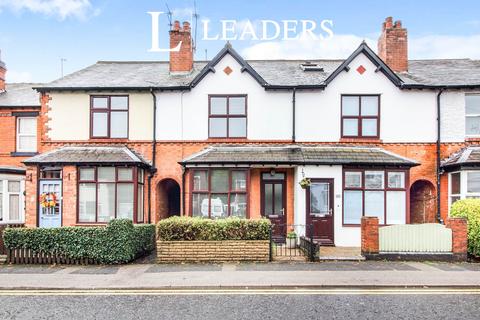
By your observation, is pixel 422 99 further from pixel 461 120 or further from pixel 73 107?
pixel 73 107

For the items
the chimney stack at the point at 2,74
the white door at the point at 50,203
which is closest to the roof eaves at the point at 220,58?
the white door at the point at 50,203

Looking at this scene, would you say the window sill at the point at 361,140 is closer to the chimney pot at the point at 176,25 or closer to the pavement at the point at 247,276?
the pavement at the point at 247,276

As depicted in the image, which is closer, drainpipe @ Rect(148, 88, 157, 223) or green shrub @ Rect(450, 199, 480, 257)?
green shrub @ Rect(450, 199, 480, 257)

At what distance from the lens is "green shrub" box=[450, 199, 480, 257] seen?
1388 centimetres

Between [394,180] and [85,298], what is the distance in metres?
12.7

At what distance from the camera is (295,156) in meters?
18.2

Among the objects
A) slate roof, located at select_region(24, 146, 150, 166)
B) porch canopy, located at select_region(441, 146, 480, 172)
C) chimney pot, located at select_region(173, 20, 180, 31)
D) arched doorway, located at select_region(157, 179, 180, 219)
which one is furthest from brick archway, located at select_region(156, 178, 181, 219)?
porch canopy, located at select_region(441, 146, 480, 172)

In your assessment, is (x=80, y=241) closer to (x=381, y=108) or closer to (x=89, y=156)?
(x=89, y=156)

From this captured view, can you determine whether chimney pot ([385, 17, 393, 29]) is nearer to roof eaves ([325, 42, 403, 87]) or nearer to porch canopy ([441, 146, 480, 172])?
roof eaves ([325, 42, 403, 87])

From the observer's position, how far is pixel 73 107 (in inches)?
778

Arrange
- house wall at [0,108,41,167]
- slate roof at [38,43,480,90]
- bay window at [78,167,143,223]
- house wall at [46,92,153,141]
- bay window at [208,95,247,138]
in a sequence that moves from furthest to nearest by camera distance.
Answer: house wall at [0,108,41,167] → house wall at [46,92,153,141] → bay window at [208,95,247,138] → slate roof at [38,43,480,90] → bay window at [78,167,143,223]

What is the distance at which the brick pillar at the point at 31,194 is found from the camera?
18516mm

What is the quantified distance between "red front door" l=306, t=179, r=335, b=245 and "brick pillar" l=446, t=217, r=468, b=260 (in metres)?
4.74

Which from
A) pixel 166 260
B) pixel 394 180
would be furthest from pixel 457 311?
pixel 394 180
